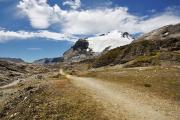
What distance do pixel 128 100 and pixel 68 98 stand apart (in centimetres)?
650

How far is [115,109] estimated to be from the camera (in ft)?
105

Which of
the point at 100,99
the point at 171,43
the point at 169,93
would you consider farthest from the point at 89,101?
the point at 171,43

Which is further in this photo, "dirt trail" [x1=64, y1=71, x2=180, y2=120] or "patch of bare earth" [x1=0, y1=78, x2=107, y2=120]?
"patch of bare earth" [x1=0, y1=78, x2=107, y2=120]

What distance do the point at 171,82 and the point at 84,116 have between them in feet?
70.5

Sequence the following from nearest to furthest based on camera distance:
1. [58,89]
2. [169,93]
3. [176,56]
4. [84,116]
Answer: [84,116] < [169,93] < [58,89] < [176,56]

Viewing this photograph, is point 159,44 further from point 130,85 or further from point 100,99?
point 100,99

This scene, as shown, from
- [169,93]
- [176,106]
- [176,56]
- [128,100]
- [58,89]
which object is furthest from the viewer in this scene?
[176,56]

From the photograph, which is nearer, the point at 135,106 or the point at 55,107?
the point at 135,106

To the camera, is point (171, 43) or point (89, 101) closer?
point (89, 101)

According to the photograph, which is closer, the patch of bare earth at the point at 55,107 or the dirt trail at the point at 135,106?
the dirt trail at the point at 135,106

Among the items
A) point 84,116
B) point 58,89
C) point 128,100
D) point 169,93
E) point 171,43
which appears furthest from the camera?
point 171,43

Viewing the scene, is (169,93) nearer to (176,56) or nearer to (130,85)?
(130,85)

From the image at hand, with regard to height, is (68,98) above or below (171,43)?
below

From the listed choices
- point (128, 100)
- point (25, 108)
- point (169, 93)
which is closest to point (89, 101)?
point (128, 100)
